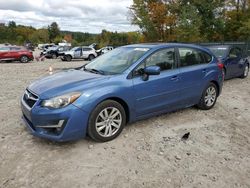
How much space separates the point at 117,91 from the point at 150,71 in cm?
73

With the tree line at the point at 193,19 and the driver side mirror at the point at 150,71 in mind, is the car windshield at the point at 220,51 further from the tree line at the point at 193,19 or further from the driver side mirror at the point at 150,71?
the tree line at the point at 193,19

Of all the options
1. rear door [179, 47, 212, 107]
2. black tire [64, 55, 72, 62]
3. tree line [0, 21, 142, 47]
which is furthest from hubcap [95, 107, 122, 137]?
tree line [0, 21, 142, 47]

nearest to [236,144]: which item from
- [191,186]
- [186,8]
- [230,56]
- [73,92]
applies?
[191,186]

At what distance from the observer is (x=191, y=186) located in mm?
3439

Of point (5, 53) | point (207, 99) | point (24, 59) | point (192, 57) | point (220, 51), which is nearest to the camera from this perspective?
point (192, 57)

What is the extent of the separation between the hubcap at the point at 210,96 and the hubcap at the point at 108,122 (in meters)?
2.60

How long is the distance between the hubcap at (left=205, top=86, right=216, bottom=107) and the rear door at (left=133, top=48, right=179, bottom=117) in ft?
3.82

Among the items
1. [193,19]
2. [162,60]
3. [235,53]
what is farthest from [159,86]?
[193,19]

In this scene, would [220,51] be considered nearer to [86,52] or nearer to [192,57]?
[192,57]

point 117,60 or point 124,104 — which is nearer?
point 124,104

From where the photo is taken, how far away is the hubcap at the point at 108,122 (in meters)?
4.51

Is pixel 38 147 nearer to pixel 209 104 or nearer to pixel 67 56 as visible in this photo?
pixel 209 104

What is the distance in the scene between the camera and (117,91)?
4.59 m

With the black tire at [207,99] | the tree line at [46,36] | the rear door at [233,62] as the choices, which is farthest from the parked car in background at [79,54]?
the tree line at [46,36]
